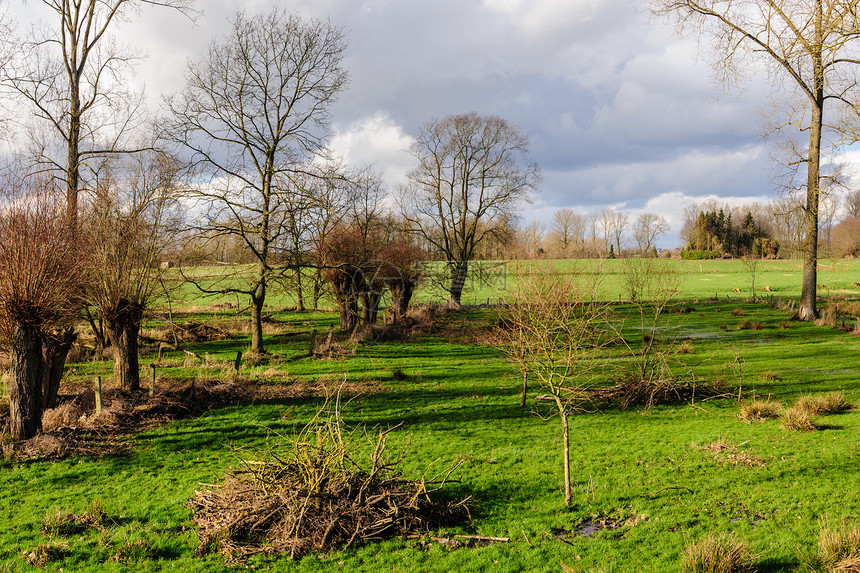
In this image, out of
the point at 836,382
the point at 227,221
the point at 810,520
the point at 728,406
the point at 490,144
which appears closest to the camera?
the point at 810,520

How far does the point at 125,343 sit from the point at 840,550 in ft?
54.7

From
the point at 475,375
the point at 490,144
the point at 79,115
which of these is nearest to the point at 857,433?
the point at 475,375

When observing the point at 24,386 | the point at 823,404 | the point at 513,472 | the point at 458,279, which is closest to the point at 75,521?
the point at 24,386

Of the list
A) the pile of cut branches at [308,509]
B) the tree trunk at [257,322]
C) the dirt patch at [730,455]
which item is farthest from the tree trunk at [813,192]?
the pile of cut branches at [308,509]

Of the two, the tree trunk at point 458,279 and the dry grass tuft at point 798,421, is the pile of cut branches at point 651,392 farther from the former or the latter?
the tree trunk at point 458,279

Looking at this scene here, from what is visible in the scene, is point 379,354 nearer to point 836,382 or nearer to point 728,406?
point 728,406

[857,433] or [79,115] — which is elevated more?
[79,115]

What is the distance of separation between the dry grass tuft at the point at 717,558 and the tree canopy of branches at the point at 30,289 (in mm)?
12689

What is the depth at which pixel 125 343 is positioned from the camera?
15195 mm

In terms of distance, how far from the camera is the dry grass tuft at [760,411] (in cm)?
1282

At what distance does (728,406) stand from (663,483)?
6.81 m

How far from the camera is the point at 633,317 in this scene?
36.7 metres

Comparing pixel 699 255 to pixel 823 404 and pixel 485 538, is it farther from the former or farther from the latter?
pixel 485 538

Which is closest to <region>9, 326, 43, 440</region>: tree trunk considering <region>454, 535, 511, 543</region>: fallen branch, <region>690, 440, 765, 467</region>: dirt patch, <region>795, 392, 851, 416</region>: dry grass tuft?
<region>454, 535, 511, 543</region>: fallen branch
